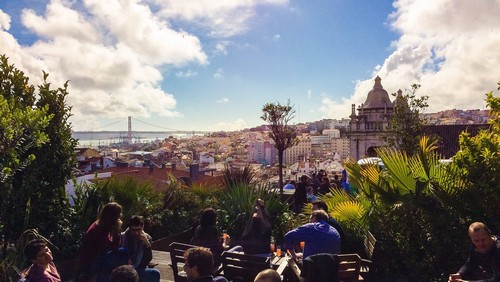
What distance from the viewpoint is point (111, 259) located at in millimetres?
3850

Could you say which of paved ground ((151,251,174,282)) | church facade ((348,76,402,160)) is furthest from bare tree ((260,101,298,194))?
church facade ((348,76,402,160))

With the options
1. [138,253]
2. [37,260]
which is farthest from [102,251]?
[37,260]

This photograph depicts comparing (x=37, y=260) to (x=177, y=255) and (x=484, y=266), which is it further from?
(x=484, y=266)

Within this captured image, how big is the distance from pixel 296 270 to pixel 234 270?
643 millimetres

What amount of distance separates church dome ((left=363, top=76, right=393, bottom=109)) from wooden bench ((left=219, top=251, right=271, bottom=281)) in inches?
1052

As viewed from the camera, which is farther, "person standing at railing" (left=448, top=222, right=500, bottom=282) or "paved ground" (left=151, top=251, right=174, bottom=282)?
"paved ground" (left=151, top=251, right=174, bottom=282)

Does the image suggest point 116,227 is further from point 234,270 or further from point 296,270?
point 296,270

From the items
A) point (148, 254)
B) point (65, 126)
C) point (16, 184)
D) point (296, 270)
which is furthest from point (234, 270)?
point (65, 126)

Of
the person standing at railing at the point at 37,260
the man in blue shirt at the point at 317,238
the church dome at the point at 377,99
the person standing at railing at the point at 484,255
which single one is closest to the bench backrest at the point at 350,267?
the man in blue shirt at the point at 317,238

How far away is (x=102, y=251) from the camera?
3.93 meters

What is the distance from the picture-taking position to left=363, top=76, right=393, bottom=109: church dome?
29.0m

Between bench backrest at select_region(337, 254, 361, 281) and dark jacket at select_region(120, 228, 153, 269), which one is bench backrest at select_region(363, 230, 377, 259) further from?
dark jacket at select_region(120, 228, 153, 269)

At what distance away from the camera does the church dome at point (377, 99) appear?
29.0 metres

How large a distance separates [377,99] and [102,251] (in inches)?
1103
